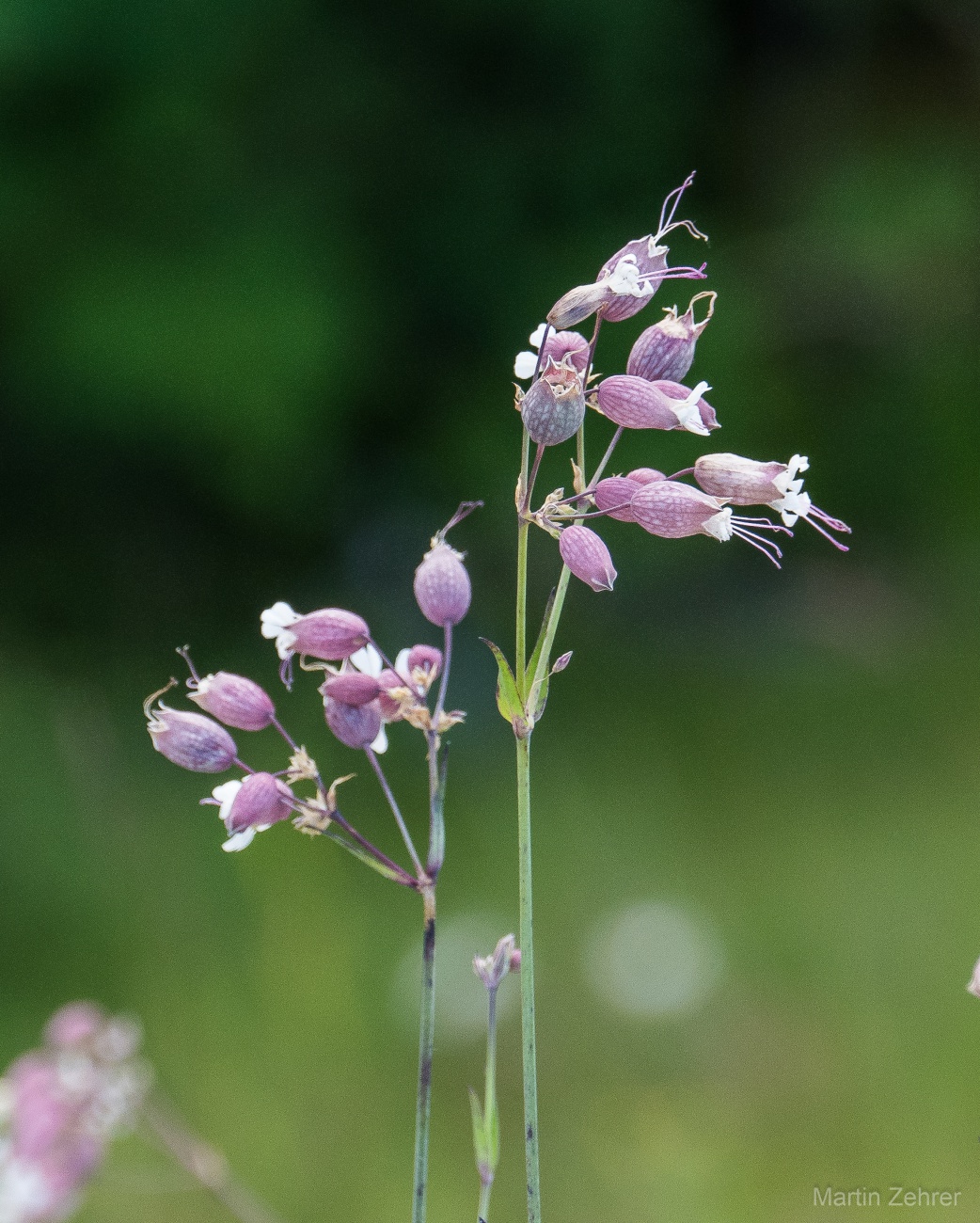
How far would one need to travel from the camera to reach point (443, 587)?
0.38 meters

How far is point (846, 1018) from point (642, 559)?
1.42 metres

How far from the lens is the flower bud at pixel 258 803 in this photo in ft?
1.20

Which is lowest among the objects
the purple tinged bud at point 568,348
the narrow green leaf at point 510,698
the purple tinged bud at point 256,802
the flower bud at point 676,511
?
the purple tinged bud at point 256,802

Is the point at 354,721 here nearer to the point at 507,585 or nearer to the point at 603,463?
the point at 603,463

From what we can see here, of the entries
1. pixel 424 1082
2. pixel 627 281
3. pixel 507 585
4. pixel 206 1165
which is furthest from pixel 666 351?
pixel 507 585

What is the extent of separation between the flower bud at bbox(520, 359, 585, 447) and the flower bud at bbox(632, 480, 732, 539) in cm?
3

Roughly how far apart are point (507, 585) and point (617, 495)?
2.53 metres

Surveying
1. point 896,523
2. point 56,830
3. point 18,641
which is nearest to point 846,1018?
point 56,830

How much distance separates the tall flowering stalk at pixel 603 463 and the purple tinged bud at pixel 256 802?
8 cm

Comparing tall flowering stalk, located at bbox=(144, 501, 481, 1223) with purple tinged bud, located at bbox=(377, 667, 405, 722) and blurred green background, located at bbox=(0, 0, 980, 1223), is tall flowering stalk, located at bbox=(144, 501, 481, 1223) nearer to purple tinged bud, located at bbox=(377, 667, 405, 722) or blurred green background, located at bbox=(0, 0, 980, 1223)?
purple tinged bud, located at bbox=(377, 667, 405, 722)

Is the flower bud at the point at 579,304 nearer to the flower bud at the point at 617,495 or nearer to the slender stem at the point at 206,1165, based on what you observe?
the flower bud at the point at 617,495

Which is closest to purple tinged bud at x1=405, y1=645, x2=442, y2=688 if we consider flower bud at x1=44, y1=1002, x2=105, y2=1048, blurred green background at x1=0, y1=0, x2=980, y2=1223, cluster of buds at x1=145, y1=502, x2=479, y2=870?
cluster of buds at x1=145, y1=502, x2=479, y2=870

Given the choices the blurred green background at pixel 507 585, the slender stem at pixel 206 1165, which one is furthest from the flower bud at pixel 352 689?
the blurred green background at pixel 507 585

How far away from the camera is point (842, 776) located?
2434 millimetres
